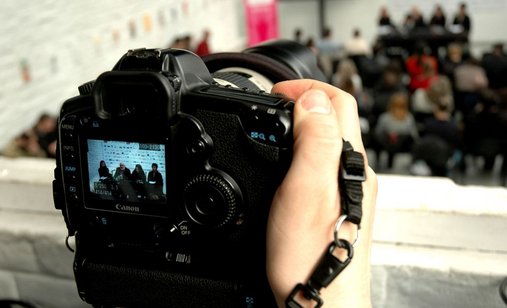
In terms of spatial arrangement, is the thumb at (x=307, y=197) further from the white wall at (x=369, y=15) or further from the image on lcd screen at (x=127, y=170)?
the white wall at (x=369, y=15)

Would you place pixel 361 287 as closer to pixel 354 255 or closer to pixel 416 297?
pixel 354 255

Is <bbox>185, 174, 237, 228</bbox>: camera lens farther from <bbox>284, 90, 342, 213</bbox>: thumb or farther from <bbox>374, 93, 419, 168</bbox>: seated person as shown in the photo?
<bbox>374, 93, 419, 168</bbox>: seated person

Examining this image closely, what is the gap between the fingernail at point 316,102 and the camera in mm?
627

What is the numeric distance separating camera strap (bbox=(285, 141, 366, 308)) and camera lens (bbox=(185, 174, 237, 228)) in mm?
132

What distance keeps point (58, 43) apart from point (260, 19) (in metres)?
4.17

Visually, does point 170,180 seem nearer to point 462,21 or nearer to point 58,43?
point 58,43

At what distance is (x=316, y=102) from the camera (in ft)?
2.07

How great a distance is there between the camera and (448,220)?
896 millimetres

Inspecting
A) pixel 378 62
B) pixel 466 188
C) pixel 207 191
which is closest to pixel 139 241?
pixel 207 191

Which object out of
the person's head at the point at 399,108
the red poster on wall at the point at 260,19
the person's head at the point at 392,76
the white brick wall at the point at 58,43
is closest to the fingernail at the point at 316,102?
the person's head at the point at 399,108

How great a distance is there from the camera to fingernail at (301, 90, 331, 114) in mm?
627

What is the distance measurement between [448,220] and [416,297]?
136 mm

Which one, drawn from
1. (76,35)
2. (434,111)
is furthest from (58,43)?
(434,111)

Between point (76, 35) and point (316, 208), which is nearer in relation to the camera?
point (316, 208)
